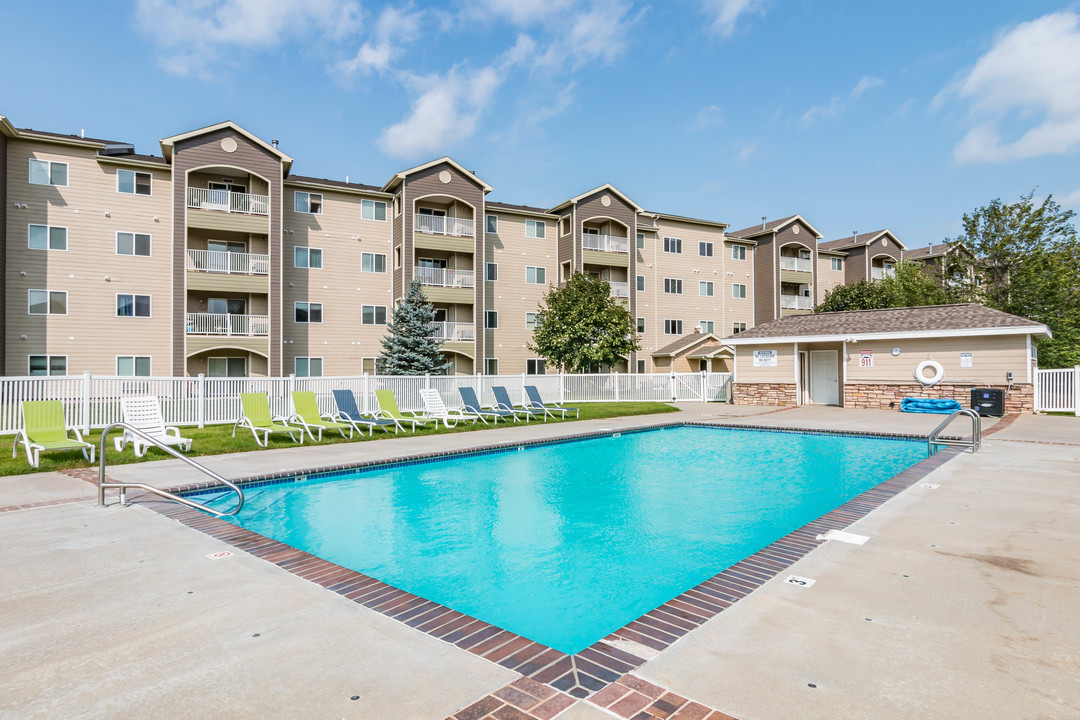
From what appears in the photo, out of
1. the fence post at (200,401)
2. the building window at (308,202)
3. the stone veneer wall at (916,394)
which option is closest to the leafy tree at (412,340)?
the building window at (308,202)

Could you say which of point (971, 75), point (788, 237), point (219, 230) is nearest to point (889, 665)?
point (971, 75)

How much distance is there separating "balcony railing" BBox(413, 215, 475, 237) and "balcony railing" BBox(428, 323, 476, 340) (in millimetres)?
4540

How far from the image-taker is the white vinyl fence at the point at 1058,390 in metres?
18.8

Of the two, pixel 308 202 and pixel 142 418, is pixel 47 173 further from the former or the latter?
pixel 142 418

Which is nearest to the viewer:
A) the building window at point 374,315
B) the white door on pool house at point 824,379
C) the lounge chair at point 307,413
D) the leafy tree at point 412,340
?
the lounge chair at point 307,413

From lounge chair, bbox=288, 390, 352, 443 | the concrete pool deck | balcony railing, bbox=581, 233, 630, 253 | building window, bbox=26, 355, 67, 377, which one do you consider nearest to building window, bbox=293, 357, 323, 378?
building window, bbox=26, 355, 67, 377

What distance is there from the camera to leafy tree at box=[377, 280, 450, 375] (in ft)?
84.3

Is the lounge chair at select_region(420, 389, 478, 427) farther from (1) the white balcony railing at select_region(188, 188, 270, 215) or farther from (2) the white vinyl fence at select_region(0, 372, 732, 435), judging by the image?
(1) the white balcony railing at select_region(188, 188, 270, 215)

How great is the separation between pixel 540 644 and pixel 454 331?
2583 cm

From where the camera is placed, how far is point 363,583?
14.5ft

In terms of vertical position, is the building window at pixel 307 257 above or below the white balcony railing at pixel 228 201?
below

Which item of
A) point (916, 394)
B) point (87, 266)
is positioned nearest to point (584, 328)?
point (916, 394)

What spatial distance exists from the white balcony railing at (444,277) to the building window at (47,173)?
14.2m

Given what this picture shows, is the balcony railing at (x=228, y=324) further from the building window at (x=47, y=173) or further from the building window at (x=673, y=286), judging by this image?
the building window at (x=673, y=286)
